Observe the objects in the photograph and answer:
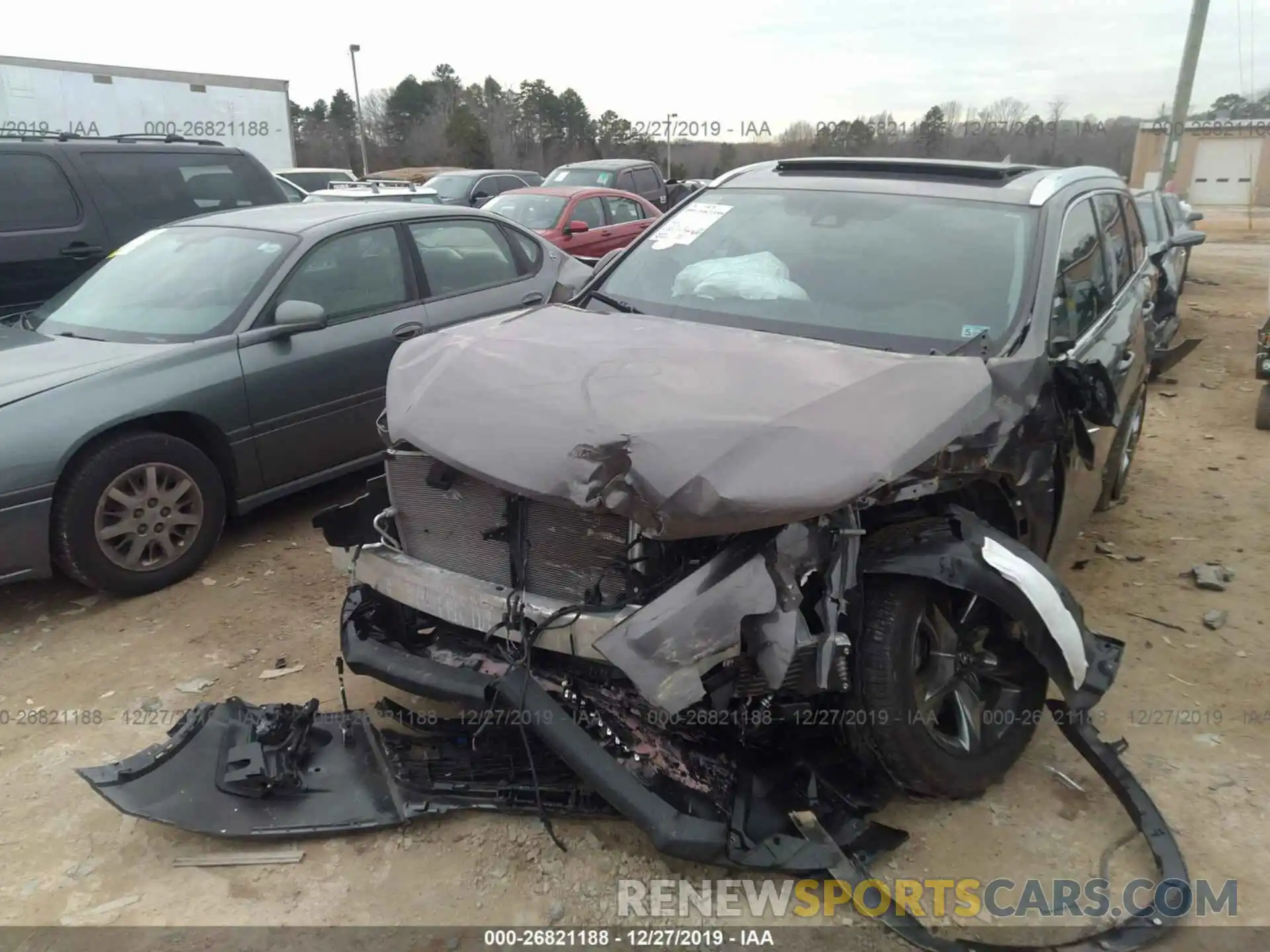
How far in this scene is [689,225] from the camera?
4020 millimetres

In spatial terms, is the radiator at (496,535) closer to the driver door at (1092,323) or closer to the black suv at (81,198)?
the driver door at (1092,323)

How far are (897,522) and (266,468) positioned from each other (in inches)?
129

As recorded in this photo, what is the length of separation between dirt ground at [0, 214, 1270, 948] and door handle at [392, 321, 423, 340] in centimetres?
117

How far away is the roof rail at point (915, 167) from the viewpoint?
3.76m

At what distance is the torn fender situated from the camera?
2.56 meters

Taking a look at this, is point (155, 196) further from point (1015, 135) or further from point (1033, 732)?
point (1015, 135)

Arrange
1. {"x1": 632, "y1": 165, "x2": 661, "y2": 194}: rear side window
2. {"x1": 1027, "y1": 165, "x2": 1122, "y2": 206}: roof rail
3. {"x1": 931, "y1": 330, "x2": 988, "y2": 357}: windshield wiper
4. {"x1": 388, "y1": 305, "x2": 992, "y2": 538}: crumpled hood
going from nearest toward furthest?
1. {"x1": 388, "y1": 305, "x2": 992, "y2": 538}: crumpled hood
2. {"x1": 931, "y1": 330, "x2": 988, "y2": 357}: windshield wiper
3. {"x1": 1027, "y1": 165, "x2": 1122, "y2": 206}: roof rail
4. {"x1": 632, "y1": 165, "x2": 661, "y2": 194}: rear side window

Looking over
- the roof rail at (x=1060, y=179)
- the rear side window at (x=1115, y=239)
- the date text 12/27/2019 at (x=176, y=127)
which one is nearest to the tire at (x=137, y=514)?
the roof rail at (x=1060, y=179)

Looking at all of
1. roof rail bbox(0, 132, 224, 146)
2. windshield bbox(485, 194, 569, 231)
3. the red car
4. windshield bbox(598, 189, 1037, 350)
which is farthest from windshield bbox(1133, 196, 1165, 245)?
roof rail bbox(0, 132, 224, 146)

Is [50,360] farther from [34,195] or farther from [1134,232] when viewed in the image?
[1134,232]

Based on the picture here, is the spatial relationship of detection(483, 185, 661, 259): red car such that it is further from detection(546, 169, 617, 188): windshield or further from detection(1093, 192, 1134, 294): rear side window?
detection(1093, 192, 1134, 294): rear side window

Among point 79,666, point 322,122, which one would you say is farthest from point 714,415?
point 322,122

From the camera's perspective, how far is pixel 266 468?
4586mm

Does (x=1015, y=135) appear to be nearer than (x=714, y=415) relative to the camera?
No
